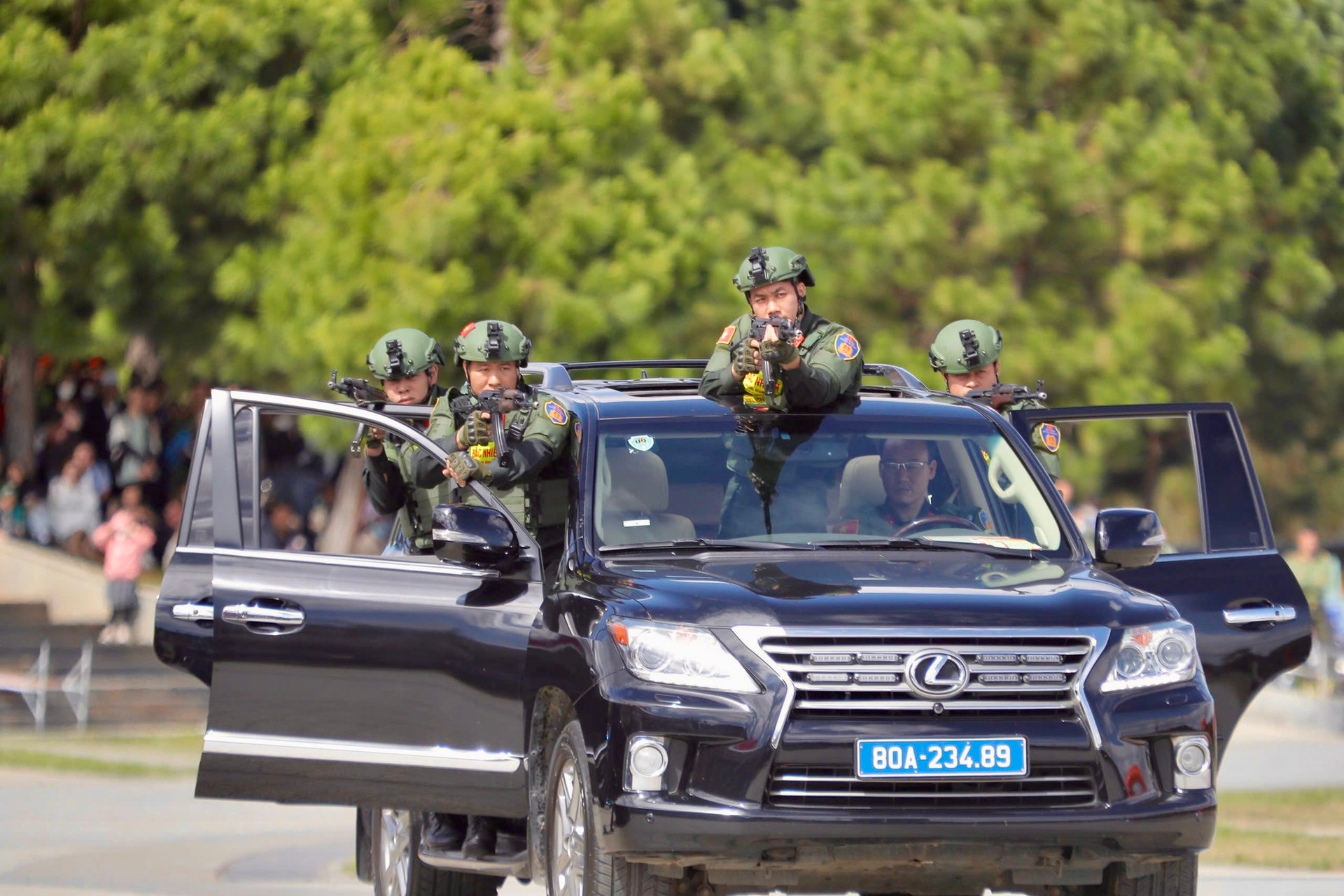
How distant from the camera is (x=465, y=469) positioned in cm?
819

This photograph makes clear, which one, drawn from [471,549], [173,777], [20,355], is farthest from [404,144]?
[471,549]

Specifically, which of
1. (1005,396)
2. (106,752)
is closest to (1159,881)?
(1005,396)

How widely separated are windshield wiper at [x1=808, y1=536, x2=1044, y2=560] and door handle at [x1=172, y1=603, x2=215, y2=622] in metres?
1.98

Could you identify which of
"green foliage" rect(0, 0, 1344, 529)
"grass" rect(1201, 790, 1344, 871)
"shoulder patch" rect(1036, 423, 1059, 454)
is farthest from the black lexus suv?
"green foliage" rect(0, 0, 1344, 529)

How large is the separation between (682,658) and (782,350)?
146 cm

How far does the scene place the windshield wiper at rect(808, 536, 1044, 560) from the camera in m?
7.78

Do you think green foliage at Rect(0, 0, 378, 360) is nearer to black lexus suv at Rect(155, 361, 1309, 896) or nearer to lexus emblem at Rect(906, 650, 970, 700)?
black lexus suv at Rect(155, 361, 1309, 896)

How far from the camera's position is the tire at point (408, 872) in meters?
9.20

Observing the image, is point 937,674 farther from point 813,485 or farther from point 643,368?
point 643,368

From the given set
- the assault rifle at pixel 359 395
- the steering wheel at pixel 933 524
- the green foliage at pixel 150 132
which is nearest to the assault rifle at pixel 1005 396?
the steering wheel at pixel 933 524

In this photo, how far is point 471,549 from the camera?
7.87 m

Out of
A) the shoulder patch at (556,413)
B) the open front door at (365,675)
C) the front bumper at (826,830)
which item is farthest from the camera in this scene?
the shoulder patch at (556,413)

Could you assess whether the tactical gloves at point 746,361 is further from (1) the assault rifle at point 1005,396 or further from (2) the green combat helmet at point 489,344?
(1) the assault rifle at point 1005,396

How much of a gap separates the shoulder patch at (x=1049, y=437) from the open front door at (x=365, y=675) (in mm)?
2457
